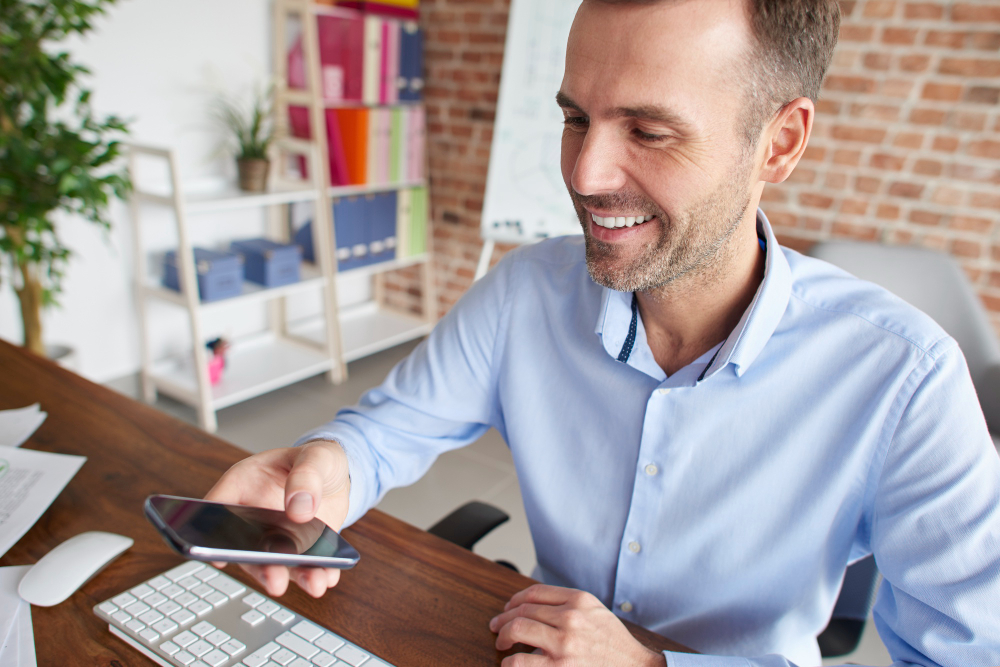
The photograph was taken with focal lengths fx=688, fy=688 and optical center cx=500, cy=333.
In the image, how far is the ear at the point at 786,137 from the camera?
34.9 inches

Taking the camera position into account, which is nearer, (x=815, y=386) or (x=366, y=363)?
(x=815, y=386)

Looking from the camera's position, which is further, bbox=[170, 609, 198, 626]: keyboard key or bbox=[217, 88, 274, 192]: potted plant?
bbox=[217, 88, 274, 192]: potted plant

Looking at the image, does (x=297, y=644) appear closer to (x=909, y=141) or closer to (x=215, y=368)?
(x=215, y=368)

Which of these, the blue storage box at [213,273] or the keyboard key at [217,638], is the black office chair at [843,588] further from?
the blue storage box at [213,273]

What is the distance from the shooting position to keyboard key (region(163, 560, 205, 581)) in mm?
816

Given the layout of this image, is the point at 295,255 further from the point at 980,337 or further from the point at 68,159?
the point at 980,337

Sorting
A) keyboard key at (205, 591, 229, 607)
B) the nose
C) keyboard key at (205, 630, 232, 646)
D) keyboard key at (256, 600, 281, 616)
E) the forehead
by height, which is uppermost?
the forehead

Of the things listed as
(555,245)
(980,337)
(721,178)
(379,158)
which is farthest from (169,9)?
(980,337)

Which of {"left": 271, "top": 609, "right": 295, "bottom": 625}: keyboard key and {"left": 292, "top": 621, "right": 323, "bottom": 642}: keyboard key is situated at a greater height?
{"left": 292, "top": 621, "right": 323, "bottom": 642}: keyboard key

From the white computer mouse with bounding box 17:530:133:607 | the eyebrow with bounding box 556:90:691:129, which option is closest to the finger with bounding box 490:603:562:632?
the white computer mouse with bounding box 17:530:133:607

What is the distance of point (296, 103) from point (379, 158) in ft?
1.50

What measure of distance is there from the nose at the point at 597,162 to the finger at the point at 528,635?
51 cm

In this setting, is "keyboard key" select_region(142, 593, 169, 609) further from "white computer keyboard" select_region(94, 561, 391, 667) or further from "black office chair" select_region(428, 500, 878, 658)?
"black office chair" select_region(428, 500, 878, 658)

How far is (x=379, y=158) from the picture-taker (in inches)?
135
